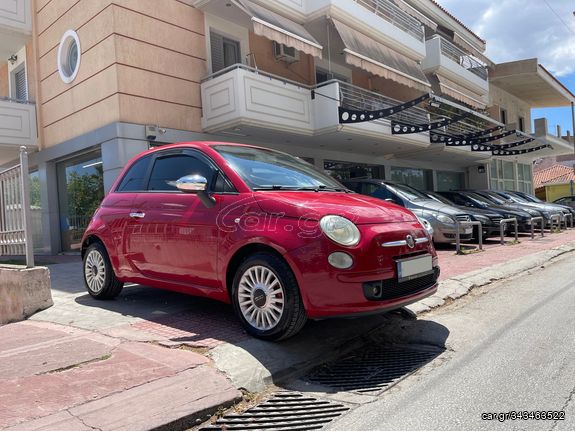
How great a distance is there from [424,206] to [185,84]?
20.4 ft

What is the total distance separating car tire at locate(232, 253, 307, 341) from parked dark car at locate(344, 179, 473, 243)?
23.2 feet

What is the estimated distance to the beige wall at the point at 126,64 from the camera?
989cm

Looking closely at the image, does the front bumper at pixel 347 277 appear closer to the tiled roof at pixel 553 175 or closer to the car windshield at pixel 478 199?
the car windshield at pixel 478 199

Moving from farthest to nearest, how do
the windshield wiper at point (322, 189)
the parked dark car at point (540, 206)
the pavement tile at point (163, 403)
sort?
1. the parked dark car at point (540, 206)
2. the windshield wiper at point (322, 189)
3. the pavement tile at point (163, 403)

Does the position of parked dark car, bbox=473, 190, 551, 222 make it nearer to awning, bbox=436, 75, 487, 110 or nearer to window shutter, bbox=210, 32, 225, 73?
awning, bbox=436, 75, 487, 110

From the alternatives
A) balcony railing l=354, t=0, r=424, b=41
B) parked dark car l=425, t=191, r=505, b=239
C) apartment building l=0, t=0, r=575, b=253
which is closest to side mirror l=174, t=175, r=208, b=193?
apartment building l=0, t=0, r=575, b=253

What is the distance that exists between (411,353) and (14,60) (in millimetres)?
14546

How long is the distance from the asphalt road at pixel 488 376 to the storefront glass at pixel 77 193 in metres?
8.94

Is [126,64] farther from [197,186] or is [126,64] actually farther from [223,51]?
[197,186]

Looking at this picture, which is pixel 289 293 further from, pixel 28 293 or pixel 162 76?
pixel 162 76

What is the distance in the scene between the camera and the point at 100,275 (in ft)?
18.9

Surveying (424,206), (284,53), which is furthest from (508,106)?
(424,206)

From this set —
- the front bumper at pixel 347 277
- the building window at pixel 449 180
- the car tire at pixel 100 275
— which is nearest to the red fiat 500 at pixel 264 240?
the front bumper at pixel 347 277

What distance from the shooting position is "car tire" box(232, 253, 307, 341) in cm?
379
